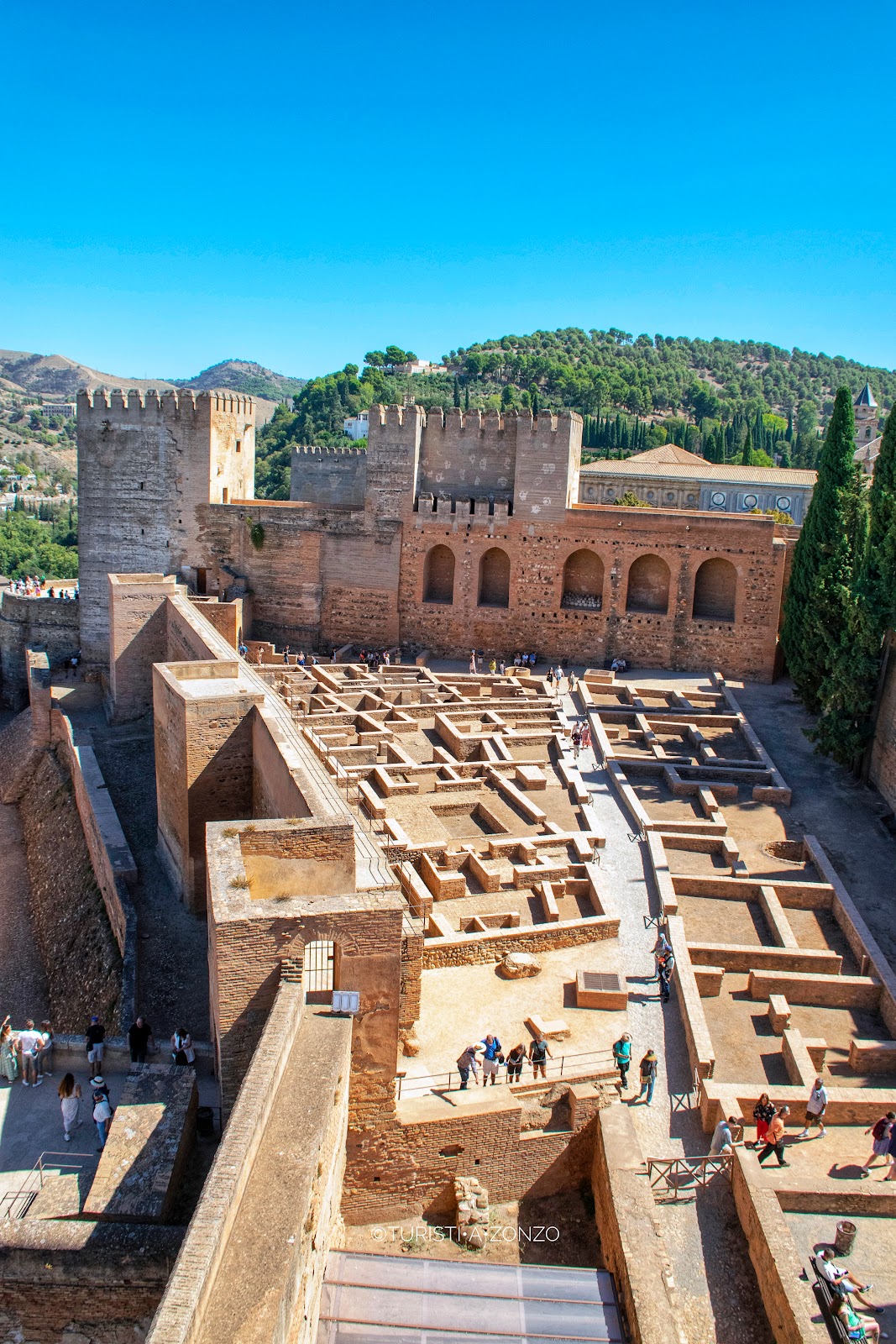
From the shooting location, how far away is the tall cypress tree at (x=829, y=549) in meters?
23.3

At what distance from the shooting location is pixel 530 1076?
1055 centimetres

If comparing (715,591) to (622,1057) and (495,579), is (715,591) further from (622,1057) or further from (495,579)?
(622,1057)

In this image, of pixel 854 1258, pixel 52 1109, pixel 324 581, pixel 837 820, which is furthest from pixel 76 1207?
pixel 324 581

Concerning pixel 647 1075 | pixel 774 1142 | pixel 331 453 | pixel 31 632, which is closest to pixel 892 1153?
pixel 774 1142

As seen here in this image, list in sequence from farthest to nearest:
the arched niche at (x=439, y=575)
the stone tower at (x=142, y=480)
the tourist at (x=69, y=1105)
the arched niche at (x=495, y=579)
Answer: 1. the arched niche at (x=439, y=575)
2. the arched niche at (x=495, y=579)
3. the stone tower at (x=142, y=480)
4. the tourist at (x=69, y=1105)

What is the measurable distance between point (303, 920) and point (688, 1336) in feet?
14.8

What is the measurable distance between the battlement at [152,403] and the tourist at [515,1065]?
21.7m

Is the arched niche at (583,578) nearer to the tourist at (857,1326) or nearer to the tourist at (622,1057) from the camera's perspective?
the tourist at (622,1057)

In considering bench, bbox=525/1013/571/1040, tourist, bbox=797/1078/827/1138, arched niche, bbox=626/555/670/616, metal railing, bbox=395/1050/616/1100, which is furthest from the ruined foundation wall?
arched niche, bbox=626/555/670/616

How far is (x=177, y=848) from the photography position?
14.9 metres

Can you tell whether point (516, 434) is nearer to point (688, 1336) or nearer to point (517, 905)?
point (517, 905)

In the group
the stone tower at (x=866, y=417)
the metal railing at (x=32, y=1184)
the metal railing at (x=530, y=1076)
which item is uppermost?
the stone tower at (x=866, y=417)

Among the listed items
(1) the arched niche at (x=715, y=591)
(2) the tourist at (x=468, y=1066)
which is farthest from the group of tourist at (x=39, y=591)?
(2) the tourist at (x=468, y=1066)

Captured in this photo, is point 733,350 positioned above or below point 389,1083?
above
